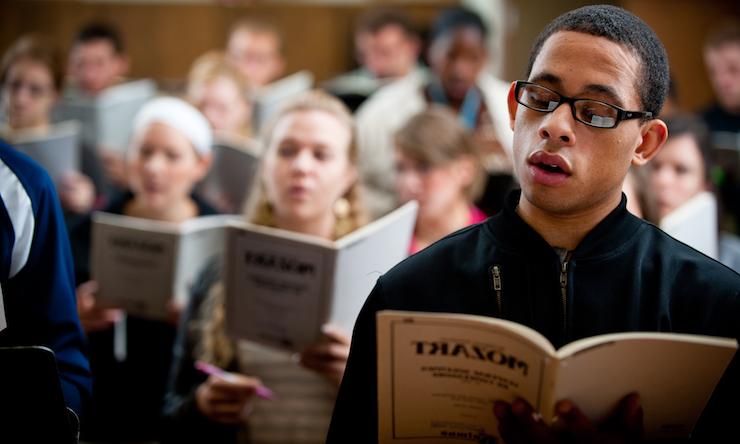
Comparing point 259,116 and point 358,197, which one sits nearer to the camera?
point 358,197

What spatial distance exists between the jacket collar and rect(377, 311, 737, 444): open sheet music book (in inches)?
7.0

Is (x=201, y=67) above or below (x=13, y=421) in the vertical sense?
above

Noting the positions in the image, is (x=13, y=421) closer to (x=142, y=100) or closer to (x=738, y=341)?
(x=738, y=341)

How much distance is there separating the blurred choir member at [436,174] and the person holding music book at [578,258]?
4.49 feet

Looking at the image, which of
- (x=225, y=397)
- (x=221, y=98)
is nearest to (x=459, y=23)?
(x=221, y=98)

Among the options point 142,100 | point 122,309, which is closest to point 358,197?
point 122,309

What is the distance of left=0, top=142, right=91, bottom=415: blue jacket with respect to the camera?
1.55m

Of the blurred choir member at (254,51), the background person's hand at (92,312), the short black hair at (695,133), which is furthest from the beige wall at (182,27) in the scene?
the background person's hand at (92,312)

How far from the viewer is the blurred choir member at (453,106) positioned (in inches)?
156

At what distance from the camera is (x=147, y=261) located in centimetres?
271

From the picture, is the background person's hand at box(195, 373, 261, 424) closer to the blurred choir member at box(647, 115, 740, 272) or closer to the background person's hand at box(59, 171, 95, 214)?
the blurred choir member at box(647, 115, 740, 272)

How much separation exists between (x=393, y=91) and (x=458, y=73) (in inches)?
15.1

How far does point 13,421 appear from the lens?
138 centimetres

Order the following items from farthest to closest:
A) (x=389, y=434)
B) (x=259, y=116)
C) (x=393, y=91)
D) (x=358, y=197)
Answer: (x=259, y=116) < (x=393, y=91) < (x=358, y=197) < (x=389, y=434)
